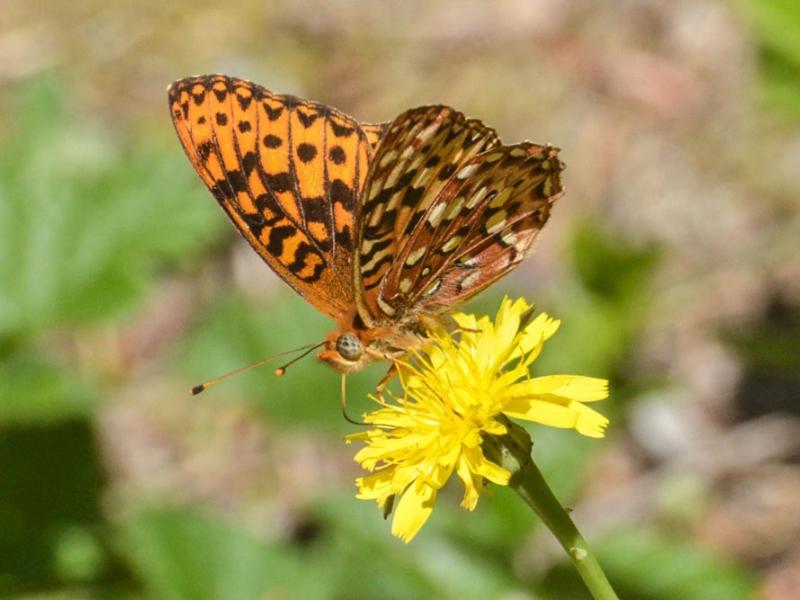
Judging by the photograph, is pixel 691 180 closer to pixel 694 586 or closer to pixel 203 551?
pixel 694 586

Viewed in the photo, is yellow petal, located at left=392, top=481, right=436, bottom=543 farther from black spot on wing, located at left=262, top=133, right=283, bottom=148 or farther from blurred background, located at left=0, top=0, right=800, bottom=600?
blurred background, located at left=0, top=0, right=800, bottom=600

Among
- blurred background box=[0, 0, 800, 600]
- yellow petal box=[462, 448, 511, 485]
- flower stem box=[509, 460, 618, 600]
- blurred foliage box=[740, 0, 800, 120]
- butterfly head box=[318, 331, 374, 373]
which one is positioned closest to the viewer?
flower stem box=[509, 460, 618, 600]

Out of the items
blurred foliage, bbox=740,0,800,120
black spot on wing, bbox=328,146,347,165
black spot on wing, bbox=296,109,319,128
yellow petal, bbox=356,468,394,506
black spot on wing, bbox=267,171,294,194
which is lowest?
yellow petal, bbox=356,468,394,506

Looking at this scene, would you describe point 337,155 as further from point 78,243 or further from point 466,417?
point 78,243

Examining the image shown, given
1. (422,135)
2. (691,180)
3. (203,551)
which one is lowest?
(203,551)

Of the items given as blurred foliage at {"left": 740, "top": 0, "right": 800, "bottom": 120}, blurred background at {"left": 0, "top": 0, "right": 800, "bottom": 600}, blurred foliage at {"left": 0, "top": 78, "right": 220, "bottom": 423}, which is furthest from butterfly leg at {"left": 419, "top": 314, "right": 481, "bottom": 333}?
blurred foliage at {"left": 740, "top": 0, "right": 800, "bottom": 120}

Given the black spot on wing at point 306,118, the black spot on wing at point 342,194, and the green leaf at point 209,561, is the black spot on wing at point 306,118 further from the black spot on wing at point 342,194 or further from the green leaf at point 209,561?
the green leaf at point 209,561

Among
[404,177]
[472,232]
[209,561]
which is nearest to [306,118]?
[404,177]

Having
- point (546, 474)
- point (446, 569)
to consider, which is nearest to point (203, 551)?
point (446, 569)
